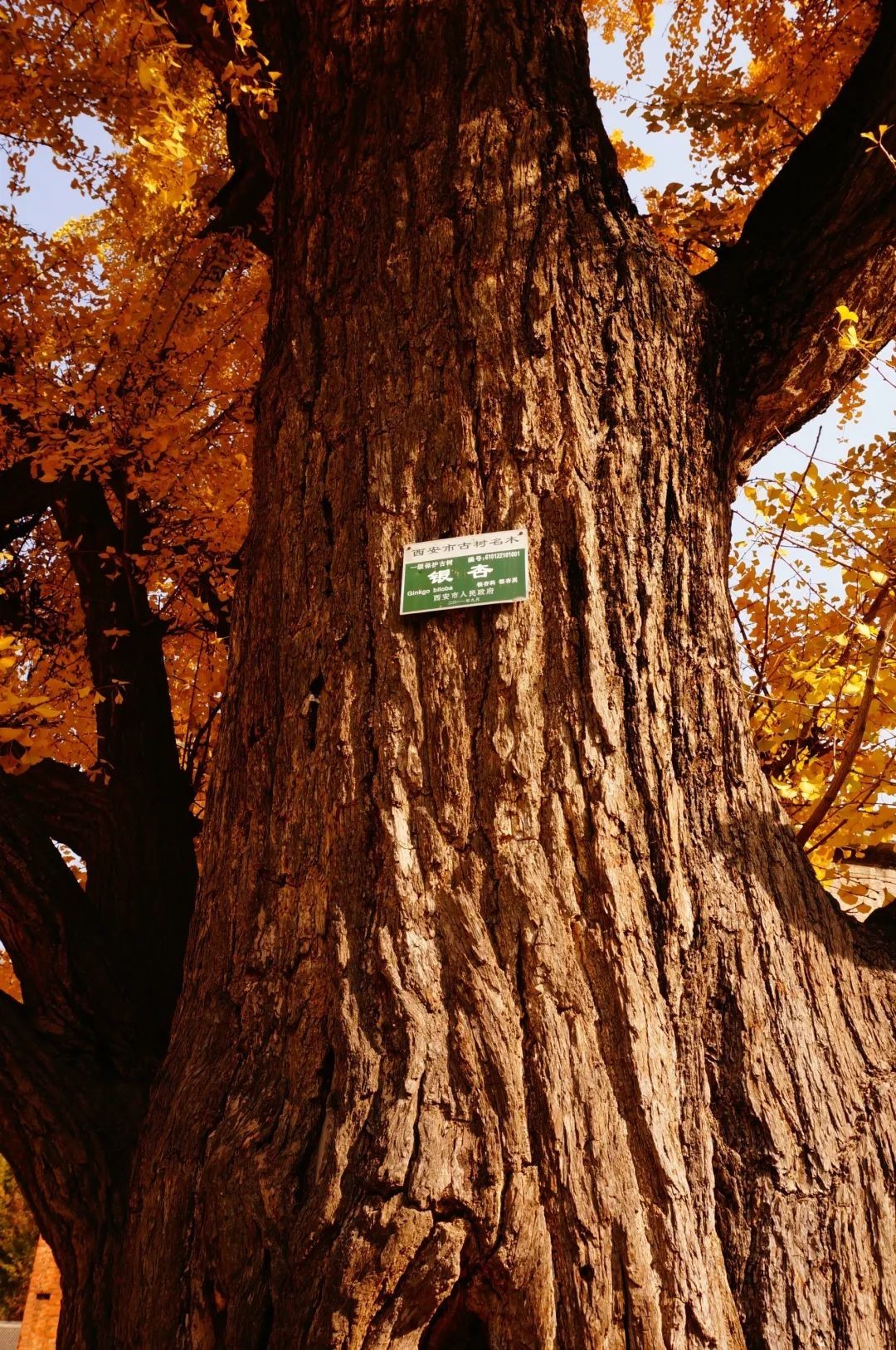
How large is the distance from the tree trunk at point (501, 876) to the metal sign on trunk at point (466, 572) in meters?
0.04

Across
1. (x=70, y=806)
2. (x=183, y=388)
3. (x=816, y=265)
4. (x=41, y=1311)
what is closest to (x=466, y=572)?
(x=816, y=265)

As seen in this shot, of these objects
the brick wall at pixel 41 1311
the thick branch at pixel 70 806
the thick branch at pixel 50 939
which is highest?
the thick branch at pixel 70 806

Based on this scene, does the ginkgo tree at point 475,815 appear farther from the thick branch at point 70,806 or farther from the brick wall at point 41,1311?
the brick wall at point 41,1311

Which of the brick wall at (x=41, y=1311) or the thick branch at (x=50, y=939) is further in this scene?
the brick wall at (x=41, y=1311)

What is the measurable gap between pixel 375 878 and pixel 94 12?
12.5 feet

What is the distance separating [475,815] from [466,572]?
563 millimetres

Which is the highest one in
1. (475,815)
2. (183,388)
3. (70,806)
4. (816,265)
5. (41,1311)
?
(183,388)

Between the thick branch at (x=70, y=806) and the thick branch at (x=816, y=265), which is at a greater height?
the thick branch at (x=816, y=265)

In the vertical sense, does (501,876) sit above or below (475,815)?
below

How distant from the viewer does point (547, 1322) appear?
1.65 meters

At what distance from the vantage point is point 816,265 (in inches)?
110

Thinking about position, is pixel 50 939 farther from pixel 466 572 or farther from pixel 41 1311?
pixel 41 1311

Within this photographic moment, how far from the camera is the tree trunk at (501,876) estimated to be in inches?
67.7

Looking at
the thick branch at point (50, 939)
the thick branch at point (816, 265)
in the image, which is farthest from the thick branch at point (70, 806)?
the thick branch at point (816, 265)
